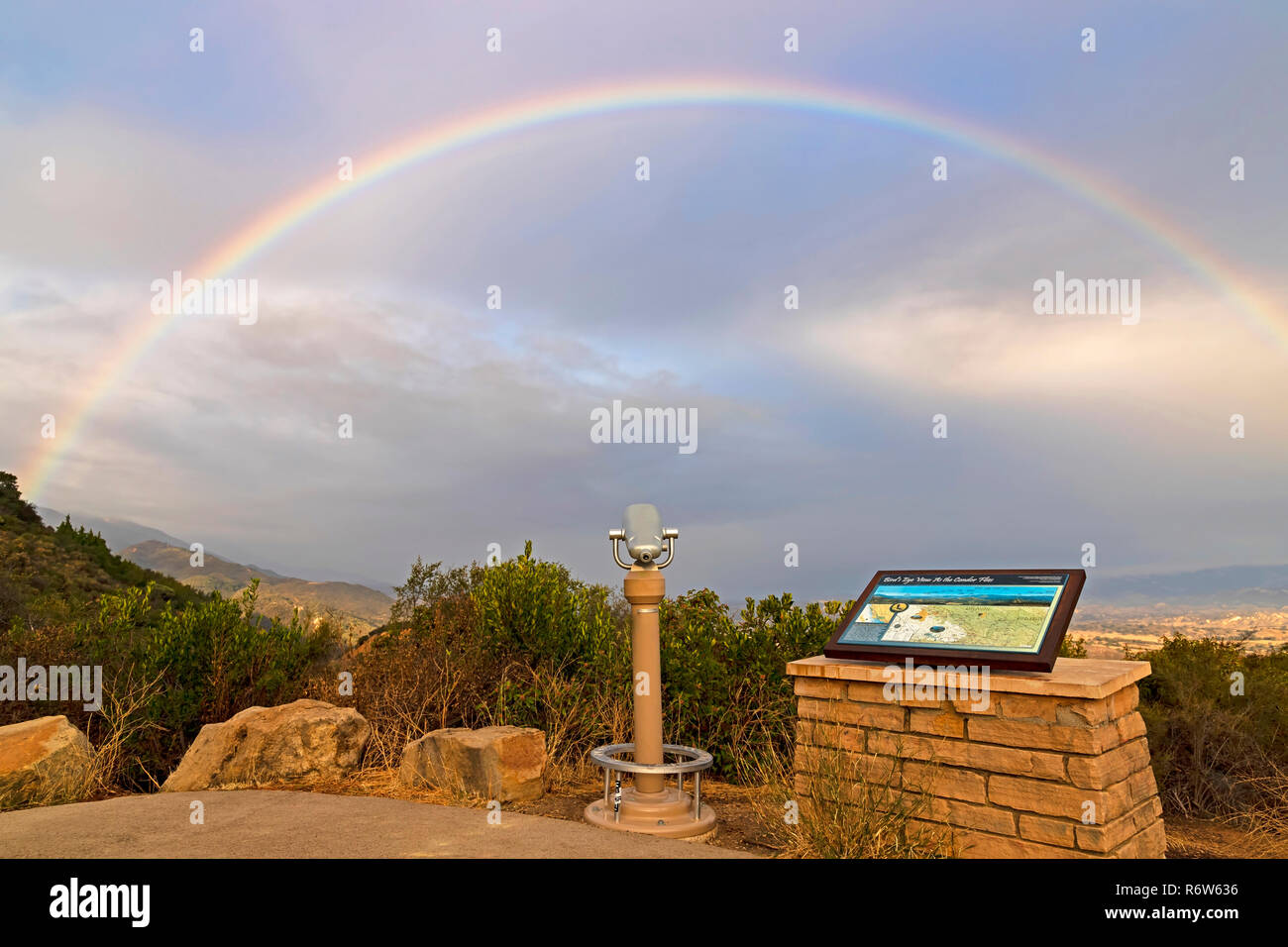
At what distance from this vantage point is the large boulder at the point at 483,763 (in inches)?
252

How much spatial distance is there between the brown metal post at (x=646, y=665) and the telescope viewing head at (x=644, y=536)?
13cm

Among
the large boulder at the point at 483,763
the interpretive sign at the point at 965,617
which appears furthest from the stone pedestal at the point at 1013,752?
the large boulder at the point at 483,763

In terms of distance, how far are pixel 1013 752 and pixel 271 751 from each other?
5863 mm

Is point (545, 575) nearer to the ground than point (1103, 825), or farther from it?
farther from it

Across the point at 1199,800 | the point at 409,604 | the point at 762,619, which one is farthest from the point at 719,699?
the point at 409,604

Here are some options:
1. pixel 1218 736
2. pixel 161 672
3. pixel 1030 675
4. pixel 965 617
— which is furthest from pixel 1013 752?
pixel 161 672

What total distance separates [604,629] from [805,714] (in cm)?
306

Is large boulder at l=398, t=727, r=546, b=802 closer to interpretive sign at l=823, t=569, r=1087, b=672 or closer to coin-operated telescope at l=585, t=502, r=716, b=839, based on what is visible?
coin-operated telescope at l=585, t=502, r=716, b=839

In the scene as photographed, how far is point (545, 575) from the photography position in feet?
29.2

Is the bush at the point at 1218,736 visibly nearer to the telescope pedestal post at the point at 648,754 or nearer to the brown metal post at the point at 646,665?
the telescope pedestal post at the point at 648,754

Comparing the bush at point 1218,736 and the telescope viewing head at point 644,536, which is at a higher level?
the telescope viewing head at point 644,536

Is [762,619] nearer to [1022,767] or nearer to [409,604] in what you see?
[1022,767]

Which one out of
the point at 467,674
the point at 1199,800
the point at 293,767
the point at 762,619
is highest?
the point at 762,619

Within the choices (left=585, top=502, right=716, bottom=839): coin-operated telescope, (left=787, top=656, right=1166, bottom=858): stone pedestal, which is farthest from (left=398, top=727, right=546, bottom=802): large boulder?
(left=787, top=656, right=1166, bottom=858): stone pedestal
